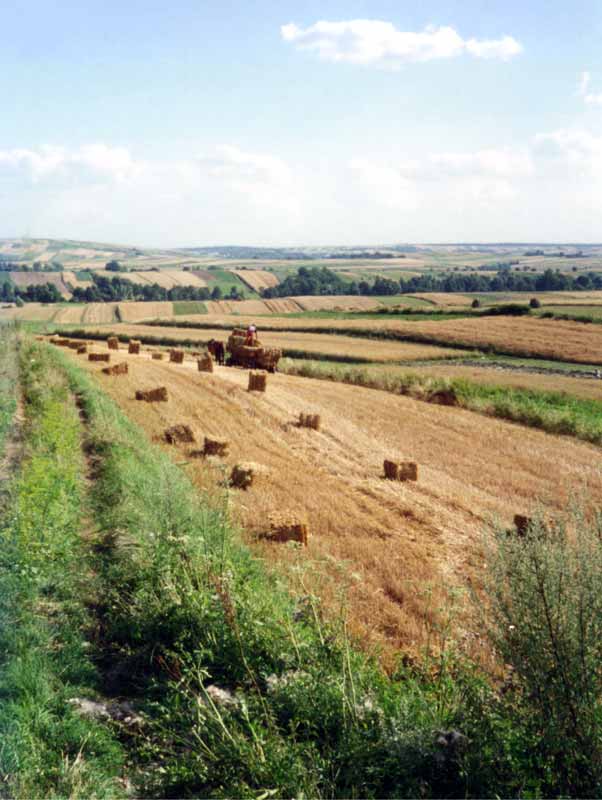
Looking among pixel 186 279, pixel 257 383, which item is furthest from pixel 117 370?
pixel 186 279

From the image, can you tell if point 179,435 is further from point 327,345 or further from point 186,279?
→ point 186,279

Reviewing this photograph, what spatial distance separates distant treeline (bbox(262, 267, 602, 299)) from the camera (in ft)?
337

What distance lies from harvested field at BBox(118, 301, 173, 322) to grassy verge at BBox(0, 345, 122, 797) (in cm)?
6585

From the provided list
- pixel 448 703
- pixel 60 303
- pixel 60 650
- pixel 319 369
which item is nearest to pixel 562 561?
pixel 448 703

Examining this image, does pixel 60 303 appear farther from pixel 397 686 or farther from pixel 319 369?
pixel 397 686

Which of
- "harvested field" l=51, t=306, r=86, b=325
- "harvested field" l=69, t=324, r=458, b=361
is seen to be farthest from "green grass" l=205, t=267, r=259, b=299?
"harvested field" l=69, t=324, r=458, b=361

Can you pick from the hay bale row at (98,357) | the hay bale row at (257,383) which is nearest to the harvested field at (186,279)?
the hay bale row at (98,357)

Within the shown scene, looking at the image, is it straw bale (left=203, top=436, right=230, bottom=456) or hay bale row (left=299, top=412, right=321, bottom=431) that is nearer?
straw bale (left=203, top=436, right=230, bottom=456)

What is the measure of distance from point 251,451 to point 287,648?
957cm

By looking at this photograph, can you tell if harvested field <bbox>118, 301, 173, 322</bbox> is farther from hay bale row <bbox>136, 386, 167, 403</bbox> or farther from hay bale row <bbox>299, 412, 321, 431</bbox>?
hay bale row <bbox>299, 412, 321, 431</bbox>

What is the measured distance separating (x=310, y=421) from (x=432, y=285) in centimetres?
10310

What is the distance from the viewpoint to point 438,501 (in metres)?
12.5

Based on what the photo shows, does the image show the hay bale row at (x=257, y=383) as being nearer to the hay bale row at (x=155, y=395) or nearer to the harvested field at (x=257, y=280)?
the hay bale row at (x=155, y=395)

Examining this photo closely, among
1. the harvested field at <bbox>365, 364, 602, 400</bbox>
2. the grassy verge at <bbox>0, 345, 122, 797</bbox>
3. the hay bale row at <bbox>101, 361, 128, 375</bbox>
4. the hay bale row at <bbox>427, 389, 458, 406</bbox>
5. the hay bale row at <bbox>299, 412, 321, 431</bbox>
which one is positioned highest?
the hay bale row at <bbox>101, 361, 128, 375</bbox>
